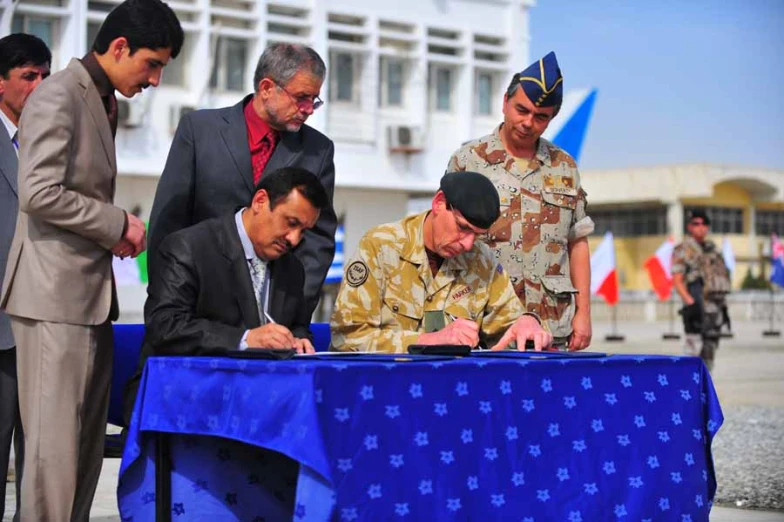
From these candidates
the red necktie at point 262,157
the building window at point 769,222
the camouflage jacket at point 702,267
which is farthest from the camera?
the building window at point 769,222

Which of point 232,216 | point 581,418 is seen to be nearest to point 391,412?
point 581,418

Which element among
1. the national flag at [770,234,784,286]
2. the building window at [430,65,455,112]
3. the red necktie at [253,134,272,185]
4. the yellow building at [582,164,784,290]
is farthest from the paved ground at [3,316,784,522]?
the yellow building at [582,164,784,290]

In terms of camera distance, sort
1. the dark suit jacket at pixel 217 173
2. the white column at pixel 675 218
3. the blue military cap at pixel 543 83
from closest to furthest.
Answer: the dark suit jacket at pixel 217 173, the blue military cap at pixel 543 83, the white column at pixel 675 218

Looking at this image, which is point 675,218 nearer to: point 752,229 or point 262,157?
point 752,229

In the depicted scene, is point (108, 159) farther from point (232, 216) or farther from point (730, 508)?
Answer: point (730, 508)

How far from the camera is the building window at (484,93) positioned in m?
38.3

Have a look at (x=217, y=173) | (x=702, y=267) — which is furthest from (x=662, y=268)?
(x=217, y=173)

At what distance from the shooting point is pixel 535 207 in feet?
18.4

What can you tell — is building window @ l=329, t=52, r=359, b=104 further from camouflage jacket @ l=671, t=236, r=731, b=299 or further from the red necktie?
→ the red necktie

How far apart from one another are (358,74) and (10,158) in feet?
99.8

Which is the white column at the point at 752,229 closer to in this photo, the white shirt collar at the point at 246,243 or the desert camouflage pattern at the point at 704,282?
the desert camouflage pattern at the point at 704,282

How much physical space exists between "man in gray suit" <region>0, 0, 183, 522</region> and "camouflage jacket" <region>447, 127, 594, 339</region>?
1708 millimetres

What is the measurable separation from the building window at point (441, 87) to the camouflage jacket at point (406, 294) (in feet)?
107

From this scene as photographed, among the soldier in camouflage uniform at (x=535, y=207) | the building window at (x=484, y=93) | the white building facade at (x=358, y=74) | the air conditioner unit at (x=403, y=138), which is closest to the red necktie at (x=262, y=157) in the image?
the soldier in camouflage uniform at (x=535, y=207)
